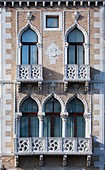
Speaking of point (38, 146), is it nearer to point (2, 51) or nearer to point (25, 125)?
point (25, 125)

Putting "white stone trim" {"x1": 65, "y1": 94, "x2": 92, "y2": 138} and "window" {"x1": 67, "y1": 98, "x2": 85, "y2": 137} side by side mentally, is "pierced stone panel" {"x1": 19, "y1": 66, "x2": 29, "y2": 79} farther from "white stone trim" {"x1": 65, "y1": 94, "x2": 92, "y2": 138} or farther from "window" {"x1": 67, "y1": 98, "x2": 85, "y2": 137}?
"window" {"x1": 67, "y1": 98, "x2": 85, "y2": 137}

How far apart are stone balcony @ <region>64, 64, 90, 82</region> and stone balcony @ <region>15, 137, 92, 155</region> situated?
2.17 meters

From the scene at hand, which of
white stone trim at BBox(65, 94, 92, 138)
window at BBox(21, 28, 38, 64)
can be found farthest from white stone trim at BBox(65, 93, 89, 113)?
window at BBox(21, 28, 38, 64)

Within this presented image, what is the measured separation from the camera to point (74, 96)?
33406mm

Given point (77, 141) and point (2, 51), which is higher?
point (2, 51)

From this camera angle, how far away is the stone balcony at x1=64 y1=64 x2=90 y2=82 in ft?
108

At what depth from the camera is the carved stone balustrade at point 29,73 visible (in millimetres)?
33000

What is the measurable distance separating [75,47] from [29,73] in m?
2.07

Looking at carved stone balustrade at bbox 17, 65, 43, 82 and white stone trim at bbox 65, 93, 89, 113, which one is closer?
carved stone balustrade at bbox 17, 65, 43, 82

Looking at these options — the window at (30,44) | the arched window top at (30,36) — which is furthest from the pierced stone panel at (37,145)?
the arched window top at (30,36)

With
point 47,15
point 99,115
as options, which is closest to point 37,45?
point 47,15

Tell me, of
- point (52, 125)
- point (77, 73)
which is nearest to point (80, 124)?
point (52, 125)

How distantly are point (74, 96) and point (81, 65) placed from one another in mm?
1181

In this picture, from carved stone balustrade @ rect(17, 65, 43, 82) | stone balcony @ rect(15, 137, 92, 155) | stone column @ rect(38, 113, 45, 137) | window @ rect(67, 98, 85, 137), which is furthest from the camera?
window @ rect(67, 98, 85, 137)
